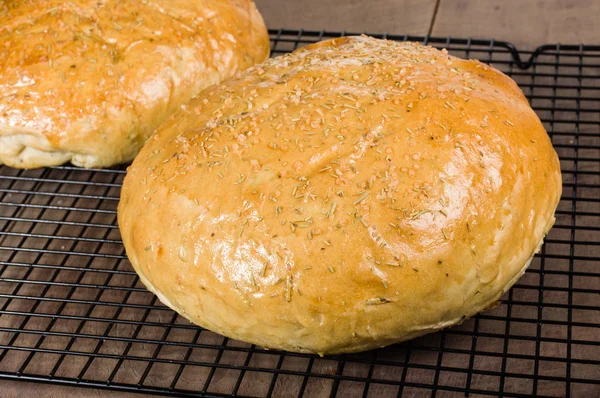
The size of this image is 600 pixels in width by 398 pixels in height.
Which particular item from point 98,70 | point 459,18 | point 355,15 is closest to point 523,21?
point 459,18

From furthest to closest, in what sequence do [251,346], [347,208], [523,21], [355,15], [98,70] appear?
[355,15] → [523,21] → [98,70] → [251,346] → [347,208]

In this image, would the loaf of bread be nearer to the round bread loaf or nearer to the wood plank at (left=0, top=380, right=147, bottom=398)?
the round bread loaf

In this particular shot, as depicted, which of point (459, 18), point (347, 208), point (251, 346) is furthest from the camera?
point (459, 18)

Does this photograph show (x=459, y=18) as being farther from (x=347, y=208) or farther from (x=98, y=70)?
(x=347, y=208)

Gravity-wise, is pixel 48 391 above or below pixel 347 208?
below

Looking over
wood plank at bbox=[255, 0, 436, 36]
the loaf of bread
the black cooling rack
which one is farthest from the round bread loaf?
wood plank at bbox=[255, 0, 436, 36]

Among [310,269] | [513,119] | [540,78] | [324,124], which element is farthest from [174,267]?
[540,78]
